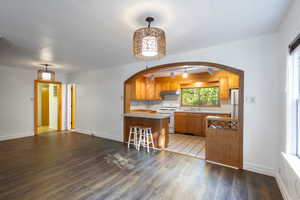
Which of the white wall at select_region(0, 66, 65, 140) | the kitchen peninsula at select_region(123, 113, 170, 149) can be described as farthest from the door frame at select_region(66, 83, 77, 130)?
the kitchen peninsula at select_region(123, 113, 170, 149)

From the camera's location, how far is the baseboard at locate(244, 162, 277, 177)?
94.3 inches

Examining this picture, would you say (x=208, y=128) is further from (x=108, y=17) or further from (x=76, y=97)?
(x=76, y=97)

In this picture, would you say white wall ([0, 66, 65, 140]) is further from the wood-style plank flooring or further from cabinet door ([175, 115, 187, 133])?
cabinet door ([175, 115, 187, 133])

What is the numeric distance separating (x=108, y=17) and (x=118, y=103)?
9.71 ft

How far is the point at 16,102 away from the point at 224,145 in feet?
21.6

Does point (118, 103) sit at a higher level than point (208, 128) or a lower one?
higher

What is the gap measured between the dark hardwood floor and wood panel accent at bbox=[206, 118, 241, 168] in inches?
7.5

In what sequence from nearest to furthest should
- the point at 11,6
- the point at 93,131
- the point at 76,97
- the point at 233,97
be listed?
1. the point at 11,6
2. the point at 233,97
3. the point at 93,131
4. the point at 76,97

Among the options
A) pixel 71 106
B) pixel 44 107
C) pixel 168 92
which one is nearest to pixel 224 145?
Answer: pixel 168 92

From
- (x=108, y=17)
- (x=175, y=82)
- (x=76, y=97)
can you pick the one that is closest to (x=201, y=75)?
(x=175, y=82)

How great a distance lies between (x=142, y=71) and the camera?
13.2 feet

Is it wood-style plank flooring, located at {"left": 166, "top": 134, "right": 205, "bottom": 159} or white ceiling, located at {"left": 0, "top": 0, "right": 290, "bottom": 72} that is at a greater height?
white ceiling, located at {"left": 0, "top": 0, "right": 290, "bottom": 72}

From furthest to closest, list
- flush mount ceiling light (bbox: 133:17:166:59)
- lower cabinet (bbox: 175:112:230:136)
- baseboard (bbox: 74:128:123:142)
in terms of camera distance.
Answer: lower cabinet (bbox: 175:112:230:136), baseboard (bbox: 74:128:123:142), flush mount ceiling light (bbox: 133:17:166:59)

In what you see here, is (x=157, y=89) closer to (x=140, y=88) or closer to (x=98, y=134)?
(x=140, y=88)
